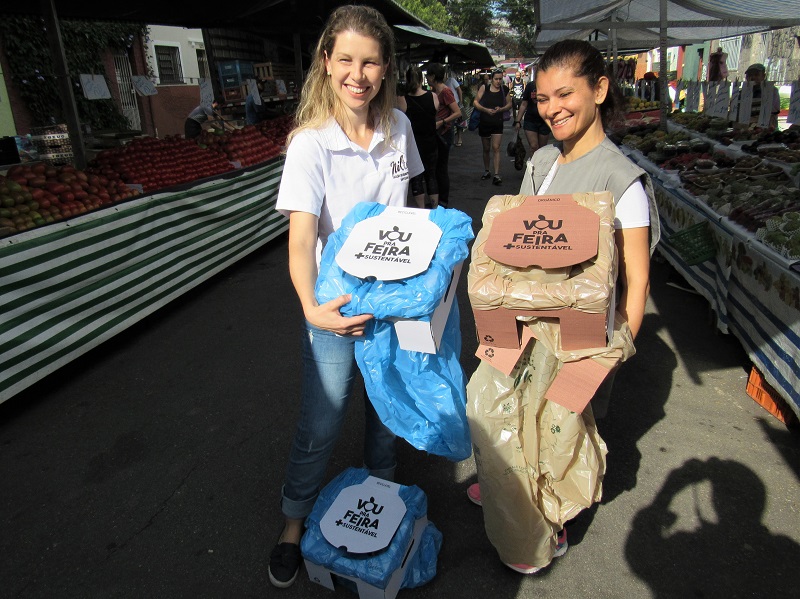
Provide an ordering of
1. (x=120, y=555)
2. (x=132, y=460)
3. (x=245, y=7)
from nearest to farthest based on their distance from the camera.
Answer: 1. (x=120, y=555)
2. (x=132, y=460)
3. (x=245, y=7)

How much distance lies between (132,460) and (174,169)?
149 inches

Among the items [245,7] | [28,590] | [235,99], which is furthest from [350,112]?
[235,99]

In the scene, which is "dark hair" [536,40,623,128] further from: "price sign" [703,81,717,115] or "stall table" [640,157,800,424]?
"price sign" [703,81,717,115]

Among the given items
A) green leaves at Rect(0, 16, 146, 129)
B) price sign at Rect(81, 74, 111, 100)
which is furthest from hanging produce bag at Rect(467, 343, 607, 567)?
green leaves at Rect(0, 16, 146, 129)

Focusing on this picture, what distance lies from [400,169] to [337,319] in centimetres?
62

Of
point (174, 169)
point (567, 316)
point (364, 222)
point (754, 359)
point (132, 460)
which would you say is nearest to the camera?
point (567, 316)

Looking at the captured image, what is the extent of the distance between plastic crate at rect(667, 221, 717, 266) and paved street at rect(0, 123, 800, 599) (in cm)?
53

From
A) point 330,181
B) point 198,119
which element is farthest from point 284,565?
point 198,119

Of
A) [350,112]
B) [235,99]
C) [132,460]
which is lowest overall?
[132,460]

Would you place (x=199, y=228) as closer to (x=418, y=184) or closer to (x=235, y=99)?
(x=418, y=184)

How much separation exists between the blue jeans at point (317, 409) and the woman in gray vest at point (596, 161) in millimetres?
820

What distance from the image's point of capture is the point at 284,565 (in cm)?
201

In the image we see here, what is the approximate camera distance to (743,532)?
2.21 m

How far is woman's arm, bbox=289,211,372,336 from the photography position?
1.55 m
